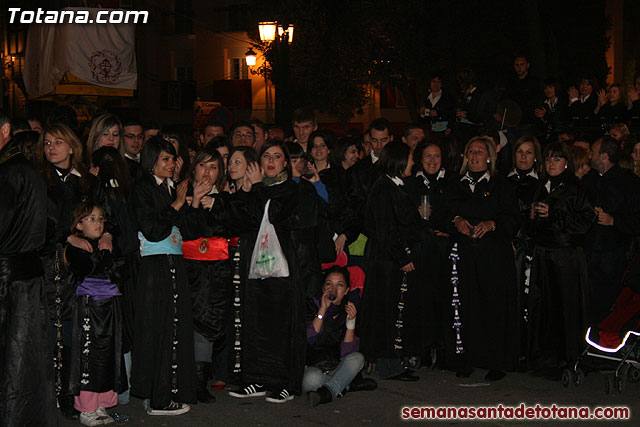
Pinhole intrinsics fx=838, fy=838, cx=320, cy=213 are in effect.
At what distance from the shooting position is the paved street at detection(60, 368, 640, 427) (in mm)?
6828

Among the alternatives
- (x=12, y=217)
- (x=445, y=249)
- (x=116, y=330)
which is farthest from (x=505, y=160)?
(x=12, y=217)

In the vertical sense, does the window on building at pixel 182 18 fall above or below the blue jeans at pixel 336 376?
above

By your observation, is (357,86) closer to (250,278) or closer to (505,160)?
(505,160)

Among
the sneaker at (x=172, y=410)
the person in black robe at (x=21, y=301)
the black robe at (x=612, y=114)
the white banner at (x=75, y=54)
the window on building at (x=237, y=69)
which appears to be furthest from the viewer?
the window on building at (x=237, y=69)

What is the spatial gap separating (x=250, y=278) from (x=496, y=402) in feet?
8.03

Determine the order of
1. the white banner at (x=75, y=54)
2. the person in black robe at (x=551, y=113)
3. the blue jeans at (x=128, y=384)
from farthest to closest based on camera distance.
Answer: the white banner at (x=75, y=54) → the person in black robe at (x=551, y=113) → the blue jeans at (x=128, y=384)

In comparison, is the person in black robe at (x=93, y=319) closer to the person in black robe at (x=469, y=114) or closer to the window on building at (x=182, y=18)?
the person in black robe at (x=469, y=114)

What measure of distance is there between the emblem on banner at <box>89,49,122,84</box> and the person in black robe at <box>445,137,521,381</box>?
902 cm

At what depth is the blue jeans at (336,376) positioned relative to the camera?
7477mm

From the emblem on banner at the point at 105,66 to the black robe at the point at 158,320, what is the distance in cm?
897

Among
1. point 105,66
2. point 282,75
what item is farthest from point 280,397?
point 282,75

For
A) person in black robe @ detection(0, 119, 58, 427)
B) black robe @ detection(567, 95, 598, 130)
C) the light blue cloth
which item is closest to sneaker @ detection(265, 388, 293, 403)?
the light blue cloth

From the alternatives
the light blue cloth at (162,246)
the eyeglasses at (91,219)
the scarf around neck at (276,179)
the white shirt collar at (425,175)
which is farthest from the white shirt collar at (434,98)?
the eyeglasses at (91,219)

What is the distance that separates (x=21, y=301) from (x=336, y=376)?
2.93 m
